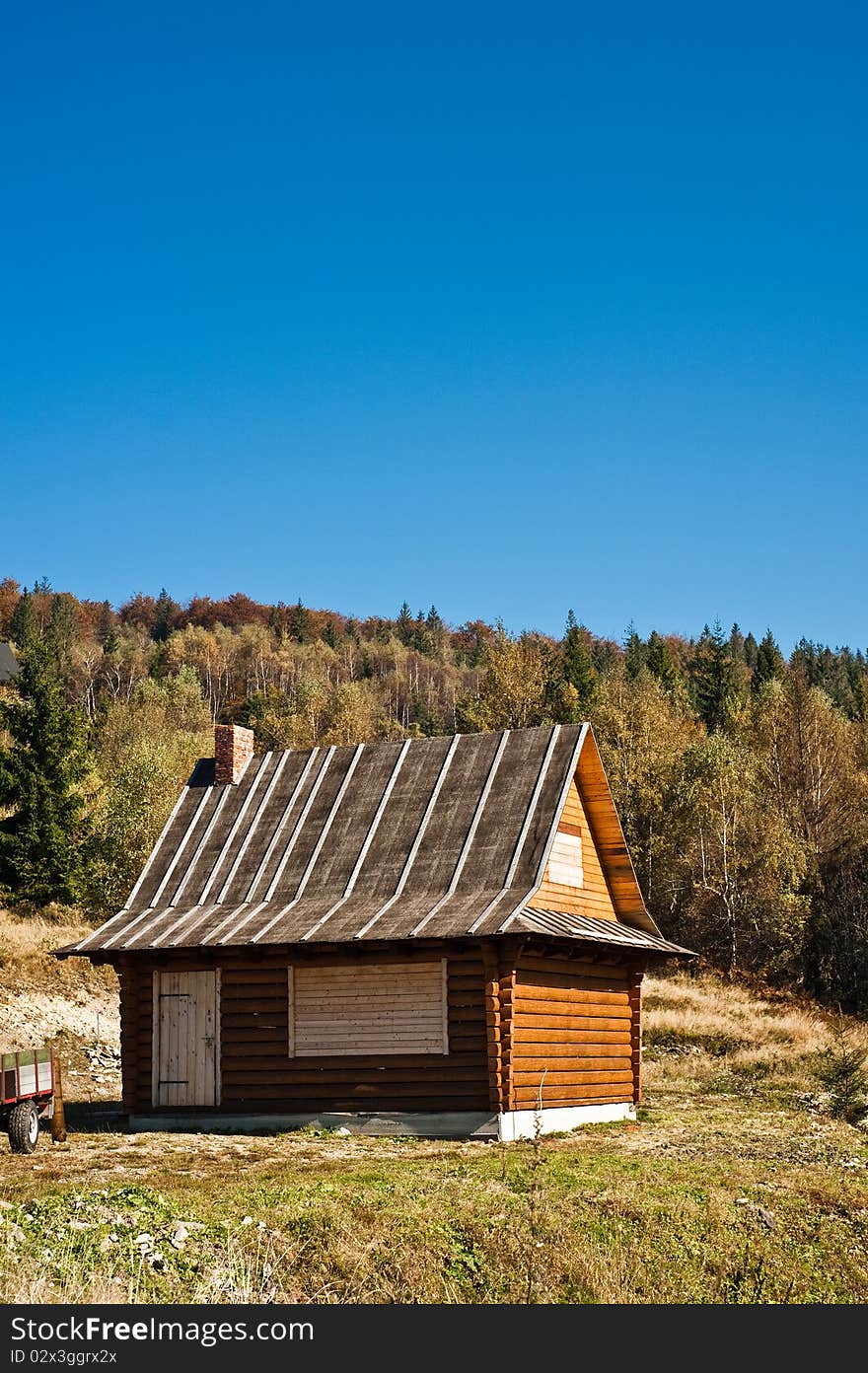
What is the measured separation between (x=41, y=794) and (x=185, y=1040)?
28.7 metres

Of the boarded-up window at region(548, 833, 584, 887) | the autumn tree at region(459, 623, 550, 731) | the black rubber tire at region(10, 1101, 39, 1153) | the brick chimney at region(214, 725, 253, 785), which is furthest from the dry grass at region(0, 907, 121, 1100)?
the autumn tree at region(459, 623, 550, 731)

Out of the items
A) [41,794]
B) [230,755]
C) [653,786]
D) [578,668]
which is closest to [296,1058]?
[230,755]

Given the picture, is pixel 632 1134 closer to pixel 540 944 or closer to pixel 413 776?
pixel 540 944

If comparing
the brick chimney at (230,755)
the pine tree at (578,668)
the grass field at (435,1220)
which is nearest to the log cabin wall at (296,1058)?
the grass field at (435,1220)

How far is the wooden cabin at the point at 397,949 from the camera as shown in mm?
22844

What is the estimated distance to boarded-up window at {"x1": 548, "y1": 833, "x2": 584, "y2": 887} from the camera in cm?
2528

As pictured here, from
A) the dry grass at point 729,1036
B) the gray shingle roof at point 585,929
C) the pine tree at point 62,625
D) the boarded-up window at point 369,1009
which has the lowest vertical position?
the dry grass at point 729,1036

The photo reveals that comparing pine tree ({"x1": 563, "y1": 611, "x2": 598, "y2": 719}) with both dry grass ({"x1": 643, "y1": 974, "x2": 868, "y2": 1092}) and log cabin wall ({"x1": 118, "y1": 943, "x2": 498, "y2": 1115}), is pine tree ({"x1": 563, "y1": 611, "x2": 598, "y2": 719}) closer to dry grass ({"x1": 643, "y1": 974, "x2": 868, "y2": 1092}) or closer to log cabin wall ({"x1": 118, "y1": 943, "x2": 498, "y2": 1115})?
dry grass ({"x1": 643, "y1": 974, "x2": 868, "y2": 1092})

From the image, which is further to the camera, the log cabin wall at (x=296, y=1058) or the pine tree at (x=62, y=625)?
the pine tree at (x=62, y=625)

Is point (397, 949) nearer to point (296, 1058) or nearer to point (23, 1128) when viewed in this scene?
point (296, 1058)

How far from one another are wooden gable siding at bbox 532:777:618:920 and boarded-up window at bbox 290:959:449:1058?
304 centimetres

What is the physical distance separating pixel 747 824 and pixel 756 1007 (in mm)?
13084

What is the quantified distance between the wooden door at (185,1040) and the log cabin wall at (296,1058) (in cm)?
22

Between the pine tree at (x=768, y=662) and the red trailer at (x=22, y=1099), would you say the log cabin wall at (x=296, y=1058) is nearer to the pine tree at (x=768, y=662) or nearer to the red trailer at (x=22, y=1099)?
the red trailer at (x=22, y=1099)
